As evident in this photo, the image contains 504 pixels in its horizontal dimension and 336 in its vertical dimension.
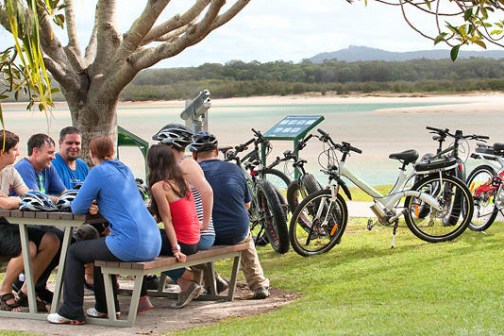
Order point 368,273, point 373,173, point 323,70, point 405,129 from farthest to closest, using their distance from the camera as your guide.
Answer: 1. point 323,70
2. point 405,129
3. point 373,173
4. point 368,273

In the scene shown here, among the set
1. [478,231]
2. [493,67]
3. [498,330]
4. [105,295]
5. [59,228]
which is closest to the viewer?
[498,330]

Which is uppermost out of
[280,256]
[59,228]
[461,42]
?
[461,42]

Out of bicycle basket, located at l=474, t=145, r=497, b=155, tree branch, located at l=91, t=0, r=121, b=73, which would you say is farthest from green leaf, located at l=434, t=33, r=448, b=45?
tree branch, located at l=91, t=0, r=121, b=73

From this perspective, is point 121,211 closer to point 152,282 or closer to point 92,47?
point 152,282

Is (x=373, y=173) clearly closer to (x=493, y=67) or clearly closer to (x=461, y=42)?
(x=461, y=42)

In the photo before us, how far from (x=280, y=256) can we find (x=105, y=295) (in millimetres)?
3078

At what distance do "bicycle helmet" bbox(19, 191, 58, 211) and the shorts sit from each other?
0.35 m

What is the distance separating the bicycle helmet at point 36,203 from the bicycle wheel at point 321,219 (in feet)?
10.3

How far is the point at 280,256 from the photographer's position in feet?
32.6

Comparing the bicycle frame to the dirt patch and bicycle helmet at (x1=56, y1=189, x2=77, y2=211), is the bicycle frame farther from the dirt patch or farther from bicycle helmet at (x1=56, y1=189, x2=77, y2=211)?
bicycle helmet at (x1=56, y1=189, x2=77, y2=211)

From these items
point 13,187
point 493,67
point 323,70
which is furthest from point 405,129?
point 13,187

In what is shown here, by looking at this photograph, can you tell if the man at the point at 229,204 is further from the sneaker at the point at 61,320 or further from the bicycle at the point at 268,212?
the bicycle at the point at 268,212

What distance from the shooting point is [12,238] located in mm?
7418

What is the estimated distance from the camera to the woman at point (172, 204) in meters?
7.18
